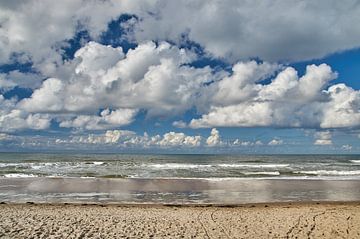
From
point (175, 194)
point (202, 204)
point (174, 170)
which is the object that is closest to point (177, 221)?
point (202, 204)

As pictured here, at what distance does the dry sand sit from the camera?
1108cm

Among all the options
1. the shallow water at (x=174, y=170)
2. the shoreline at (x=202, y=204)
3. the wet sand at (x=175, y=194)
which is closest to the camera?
the shoreline at (x=202, y=204)

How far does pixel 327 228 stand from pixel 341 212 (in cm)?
351

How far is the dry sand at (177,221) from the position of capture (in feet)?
36.3

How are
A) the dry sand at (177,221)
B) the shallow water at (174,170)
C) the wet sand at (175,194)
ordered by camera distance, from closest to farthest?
1. the dry sand at (177,221)
2. the wet sand at (175,194)
3. the shallow water at (174,170)

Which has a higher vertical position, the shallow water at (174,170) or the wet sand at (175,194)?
the shallow water at (174,170)

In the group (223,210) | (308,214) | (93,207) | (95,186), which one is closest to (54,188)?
(95,186)

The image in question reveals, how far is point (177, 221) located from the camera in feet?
42.5

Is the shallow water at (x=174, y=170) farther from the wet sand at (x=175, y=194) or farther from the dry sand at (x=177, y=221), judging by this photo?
the dry sand at (x=177, y=221)

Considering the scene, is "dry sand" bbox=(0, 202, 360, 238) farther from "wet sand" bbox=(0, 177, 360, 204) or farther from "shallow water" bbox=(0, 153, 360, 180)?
"shallow water" bbox=(0, 153, 360, 180)

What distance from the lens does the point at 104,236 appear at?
34.4 ft

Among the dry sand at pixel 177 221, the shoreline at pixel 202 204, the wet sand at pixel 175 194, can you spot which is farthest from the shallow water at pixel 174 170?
the dry sand at pixel 177 221

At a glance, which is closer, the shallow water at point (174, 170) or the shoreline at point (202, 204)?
the shoreline at point (202, 204)

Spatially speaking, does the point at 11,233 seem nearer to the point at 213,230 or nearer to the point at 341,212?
the point at 213,230
